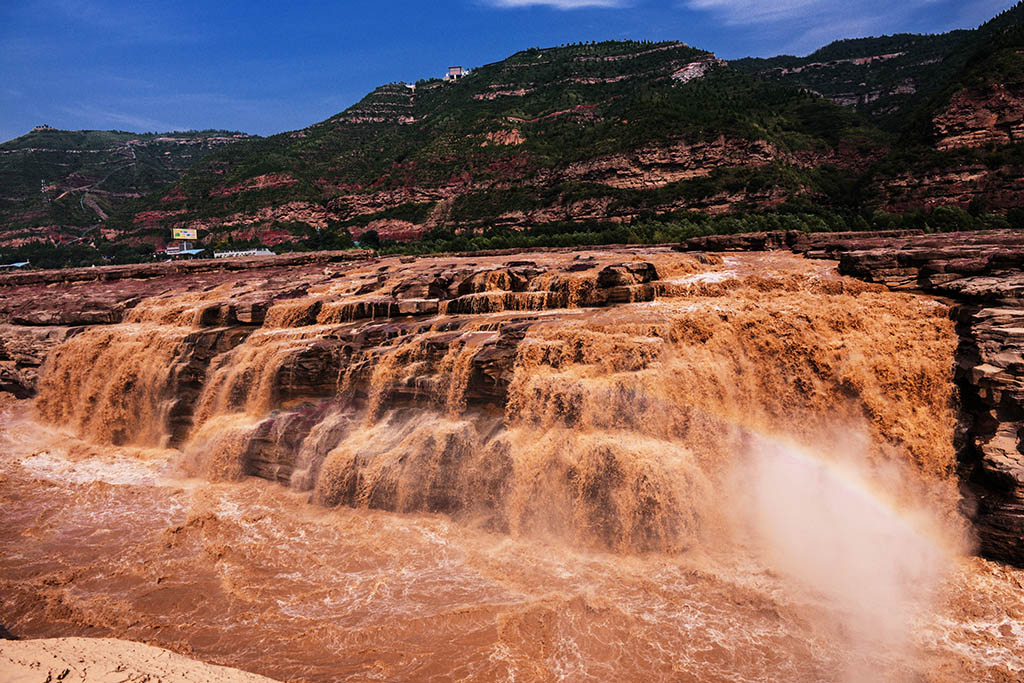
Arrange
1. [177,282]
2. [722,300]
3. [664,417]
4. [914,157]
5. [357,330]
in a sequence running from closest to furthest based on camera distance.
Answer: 1. [664,417]
2. [722,300]
3. [357,330]
4. [177,282]
5. [914,157]

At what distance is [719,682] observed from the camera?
6.65m

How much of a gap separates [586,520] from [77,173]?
12899 cm

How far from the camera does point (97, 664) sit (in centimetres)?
520

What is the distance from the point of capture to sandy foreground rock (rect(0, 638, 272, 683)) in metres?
4.78

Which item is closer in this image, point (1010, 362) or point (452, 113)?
point (1010, 362)

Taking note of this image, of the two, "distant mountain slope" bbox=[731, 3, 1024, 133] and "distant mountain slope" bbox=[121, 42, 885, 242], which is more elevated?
"distant mountain slope" bbox=[731, 3, 1024, 133]

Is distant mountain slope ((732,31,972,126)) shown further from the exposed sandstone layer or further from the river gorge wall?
the river gorge wall

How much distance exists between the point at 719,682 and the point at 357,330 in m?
12.1

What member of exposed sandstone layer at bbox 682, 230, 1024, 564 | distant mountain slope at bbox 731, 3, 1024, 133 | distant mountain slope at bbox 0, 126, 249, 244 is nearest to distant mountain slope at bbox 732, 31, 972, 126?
distant mountain slope at bbox 731, 3, 1024, 133

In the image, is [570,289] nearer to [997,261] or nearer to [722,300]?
[722,300]

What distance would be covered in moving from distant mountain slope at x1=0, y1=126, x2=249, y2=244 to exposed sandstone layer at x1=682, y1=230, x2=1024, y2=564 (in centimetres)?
9162

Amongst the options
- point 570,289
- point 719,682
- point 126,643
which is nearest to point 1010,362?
point 719,682

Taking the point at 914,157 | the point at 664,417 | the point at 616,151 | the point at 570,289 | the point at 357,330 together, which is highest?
the point at 616,151

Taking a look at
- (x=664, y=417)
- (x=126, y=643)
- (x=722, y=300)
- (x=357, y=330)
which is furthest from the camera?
(x=357, y=330)
